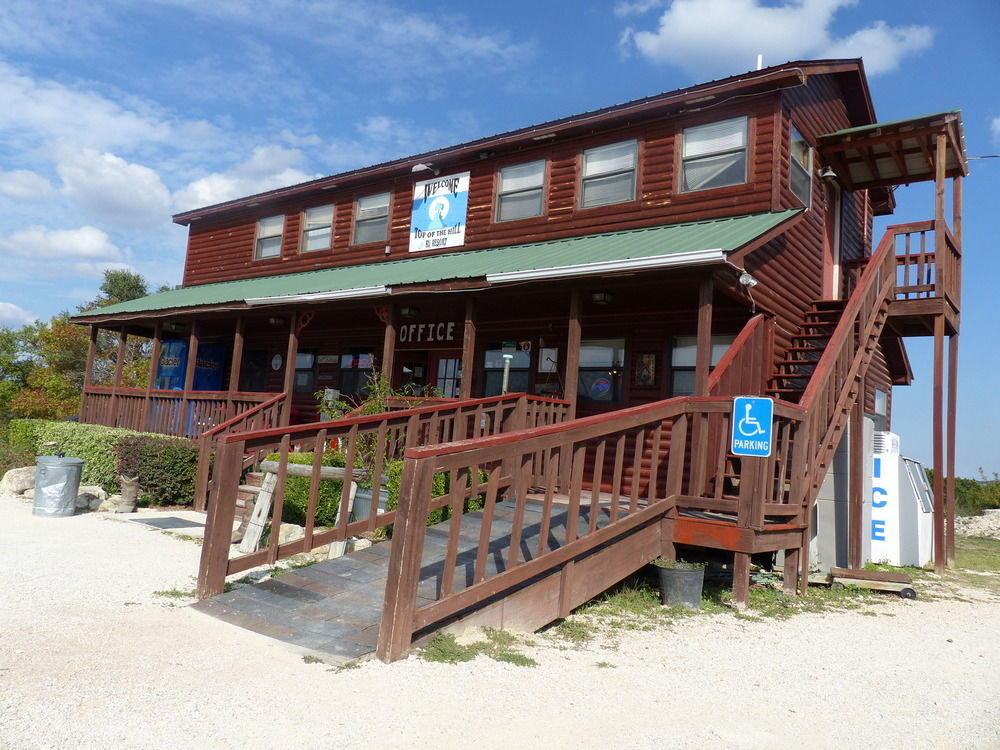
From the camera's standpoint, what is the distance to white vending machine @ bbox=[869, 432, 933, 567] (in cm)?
1151

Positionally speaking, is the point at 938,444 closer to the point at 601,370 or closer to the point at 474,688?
the point at 601,370

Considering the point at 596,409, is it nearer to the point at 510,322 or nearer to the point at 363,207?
the point at 510,322

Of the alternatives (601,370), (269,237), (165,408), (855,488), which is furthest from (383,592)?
(269,237)

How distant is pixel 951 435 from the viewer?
1146 centimetres

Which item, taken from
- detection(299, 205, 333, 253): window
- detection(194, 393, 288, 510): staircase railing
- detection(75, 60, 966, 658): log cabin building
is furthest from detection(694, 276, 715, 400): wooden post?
detection(299, 205, 333, 253): window

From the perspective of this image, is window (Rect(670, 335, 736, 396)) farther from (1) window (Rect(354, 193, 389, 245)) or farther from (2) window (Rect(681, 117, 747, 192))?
(1) window (Rect(354, 193, 389, 245))

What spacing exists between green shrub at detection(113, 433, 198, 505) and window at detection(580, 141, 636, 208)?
781 cm

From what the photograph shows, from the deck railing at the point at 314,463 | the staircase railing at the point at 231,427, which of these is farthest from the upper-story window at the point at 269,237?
the deck railing at the point at 314,463

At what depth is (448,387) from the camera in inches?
535

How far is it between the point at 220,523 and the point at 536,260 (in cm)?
606

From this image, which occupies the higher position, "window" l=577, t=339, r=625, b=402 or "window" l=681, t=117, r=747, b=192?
"window" l=681, t=117, r=747, b=192

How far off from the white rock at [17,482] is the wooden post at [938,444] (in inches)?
567

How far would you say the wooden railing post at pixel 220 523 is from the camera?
552 cm

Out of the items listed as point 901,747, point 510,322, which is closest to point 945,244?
point 510,322
